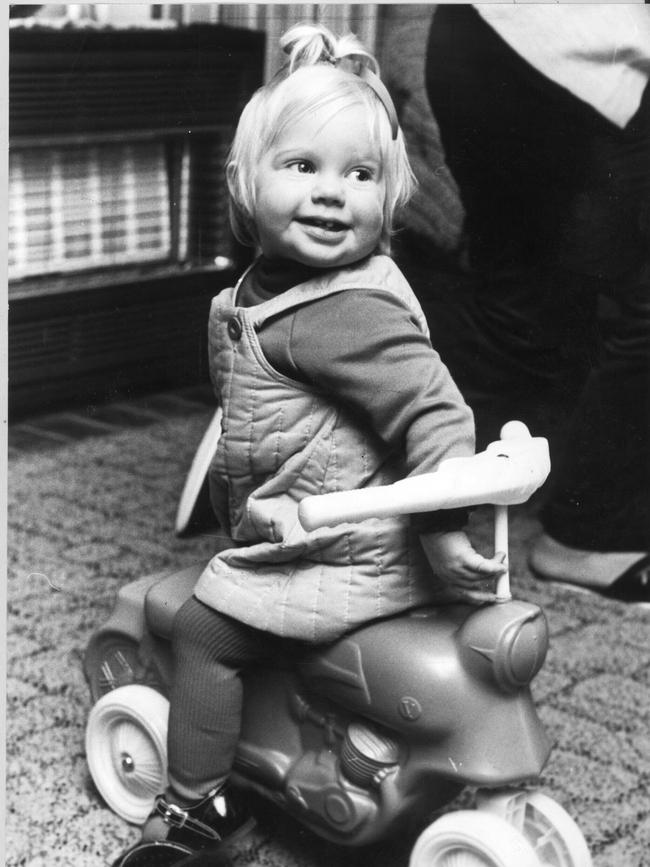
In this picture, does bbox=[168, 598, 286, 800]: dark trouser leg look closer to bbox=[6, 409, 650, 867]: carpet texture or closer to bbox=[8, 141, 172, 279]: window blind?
bbox=[6, 409, 650, 867]: carpet texture

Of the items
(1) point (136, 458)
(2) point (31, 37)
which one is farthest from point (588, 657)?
(2) point (31, 37)

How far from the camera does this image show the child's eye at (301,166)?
948mm

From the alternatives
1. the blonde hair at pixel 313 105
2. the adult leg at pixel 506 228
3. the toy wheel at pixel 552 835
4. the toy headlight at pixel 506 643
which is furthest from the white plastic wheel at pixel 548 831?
the blonde hair at pixel 313 105

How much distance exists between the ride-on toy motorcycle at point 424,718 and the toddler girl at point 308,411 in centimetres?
3

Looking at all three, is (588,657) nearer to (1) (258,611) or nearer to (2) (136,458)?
(1) (258,611)

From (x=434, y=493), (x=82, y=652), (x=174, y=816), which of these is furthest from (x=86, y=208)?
(x=434, y=493)

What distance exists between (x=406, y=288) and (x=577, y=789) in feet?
1.88

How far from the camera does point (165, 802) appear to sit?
3.47 feet

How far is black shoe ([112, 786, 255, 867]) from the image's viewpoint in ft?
3.34

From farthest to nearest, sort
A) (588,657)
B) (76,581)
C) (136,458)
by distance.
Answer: (136,458)
(76,581)
(588,657)

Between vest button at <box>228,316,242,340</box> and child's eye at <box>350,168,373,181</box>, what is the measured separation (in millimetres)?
154

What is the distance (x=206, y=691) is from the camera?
1040 millimetres

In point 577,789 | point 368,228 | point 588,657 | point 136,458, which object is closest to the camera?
point 368,228

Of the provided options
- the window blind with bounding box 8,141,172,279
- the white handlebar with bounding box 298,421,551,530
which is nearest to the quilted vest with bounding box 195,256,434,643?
the white handlebar with bounding box 298,421,551,530
